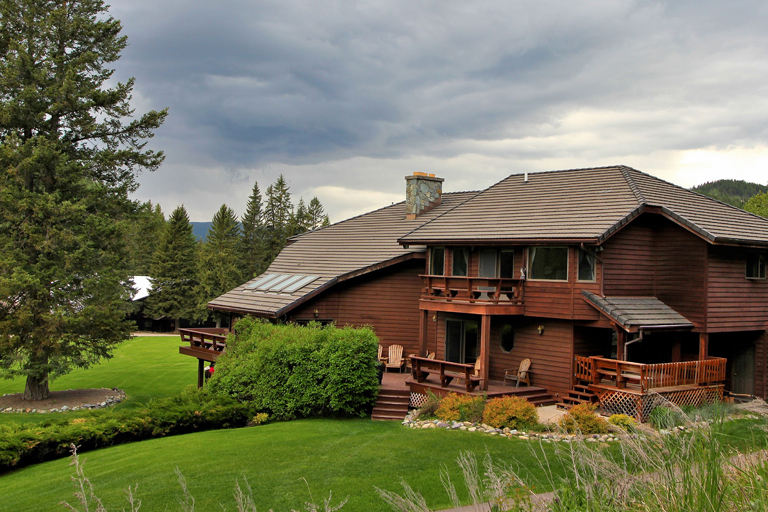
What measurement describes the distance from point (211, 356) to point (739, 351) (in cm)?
1776

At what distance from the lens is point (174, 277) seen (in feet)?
174

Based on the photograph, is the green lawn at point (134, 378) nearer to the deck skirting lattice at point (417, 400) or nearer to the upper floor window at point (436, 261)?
the deck skirting lattice at point (417, 400)

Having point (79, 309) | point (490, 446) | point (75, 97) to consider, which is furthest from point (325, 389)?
point (75, 97)

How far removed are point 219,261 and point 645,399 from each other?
44.7 m

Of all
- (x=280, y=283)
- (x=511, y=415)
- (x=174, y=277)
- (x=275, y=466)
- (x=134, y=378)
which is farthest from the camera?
(x=174, y=277)

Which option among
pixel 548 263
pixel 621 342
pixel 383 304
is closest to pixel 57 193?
pixel 383 304

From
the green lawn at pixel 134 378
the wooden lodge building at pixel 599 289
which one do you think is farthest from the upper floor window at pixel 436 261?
the green lawn at pixel 134 378

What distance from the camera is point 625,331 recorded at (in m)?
15.7

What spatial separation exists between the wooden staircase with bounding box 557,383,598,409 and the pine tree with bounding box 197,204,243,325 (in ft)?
129

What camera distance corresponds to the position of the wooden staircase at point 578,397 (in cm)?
1574

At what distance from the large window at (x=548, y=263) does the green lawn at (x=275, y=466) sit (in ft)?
20.1

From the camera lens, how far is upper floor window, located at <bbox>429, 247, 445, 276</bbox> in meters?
20.3

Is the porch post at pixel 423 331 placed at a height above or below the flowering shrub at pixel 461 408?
above

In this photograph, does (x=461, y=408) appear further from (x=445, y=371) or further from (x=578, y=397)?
(x=578, y=397)
